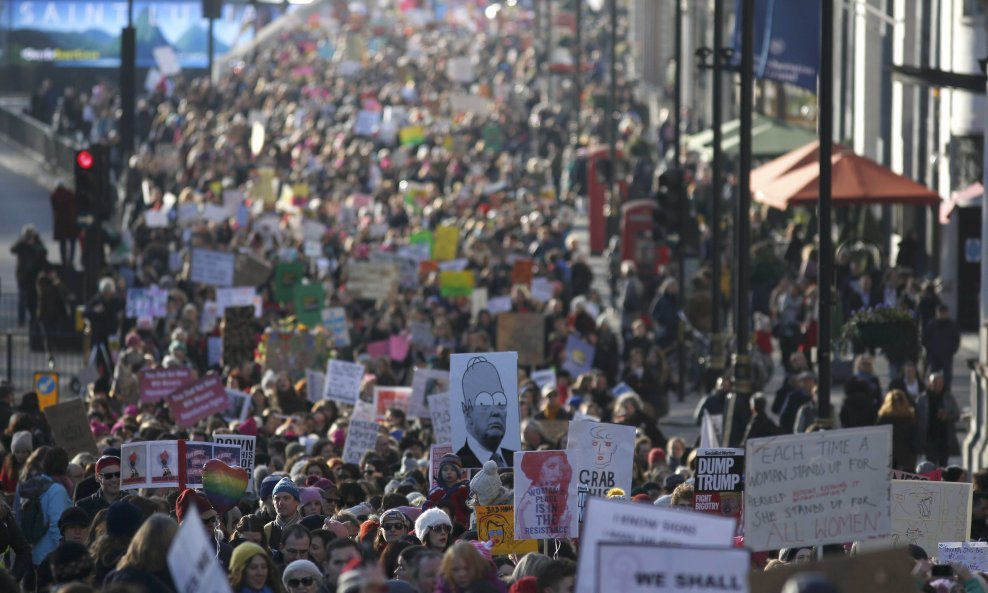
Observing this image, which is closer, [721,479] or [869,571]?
Answer: [869,571]

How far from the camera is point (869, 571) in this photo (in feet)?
28.3

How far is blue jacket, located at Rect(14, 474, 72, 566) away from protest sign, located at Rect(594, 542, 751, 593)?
644cm

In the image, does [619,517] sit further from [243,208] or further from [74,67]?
[74,67]

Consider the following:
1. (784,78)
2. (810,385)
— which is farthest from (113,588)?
(784,78)

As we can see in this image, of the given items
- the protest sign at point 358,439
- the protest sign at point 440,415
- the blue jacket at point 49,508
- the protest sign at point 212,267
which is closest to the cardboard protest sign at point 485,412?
the protest sign at point 358,439

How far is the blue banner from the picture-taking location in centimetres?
2758

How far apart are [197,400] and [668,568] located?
1243 centimetres

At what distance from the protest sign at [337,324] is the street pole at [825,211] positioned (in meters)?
8.99

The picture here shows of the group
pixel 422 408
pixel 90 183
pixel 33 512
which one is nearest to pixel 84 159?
pixel 90 183

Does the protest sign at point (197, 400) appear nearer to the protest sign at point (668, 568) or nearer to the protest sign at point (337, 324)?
the protest sign at point (337, 324)

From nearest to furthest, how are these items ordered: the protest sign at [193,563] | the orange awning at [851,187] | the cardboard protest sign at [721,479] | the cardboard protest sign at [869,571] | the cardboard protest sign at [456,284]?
the protest sign at [193,563]
the cardboard protest sign at [869,571]
the cardboard protest sign at [721,479]
the orange awning at [851,187]
the cardboard protest sign at [456,284]

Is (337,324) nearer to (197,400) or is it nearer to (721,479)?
(197,400)

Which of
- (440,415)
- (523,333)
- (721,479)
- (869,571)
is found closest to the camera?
(869,571)

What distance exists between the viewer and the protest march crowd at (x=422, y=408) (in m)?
10.0
